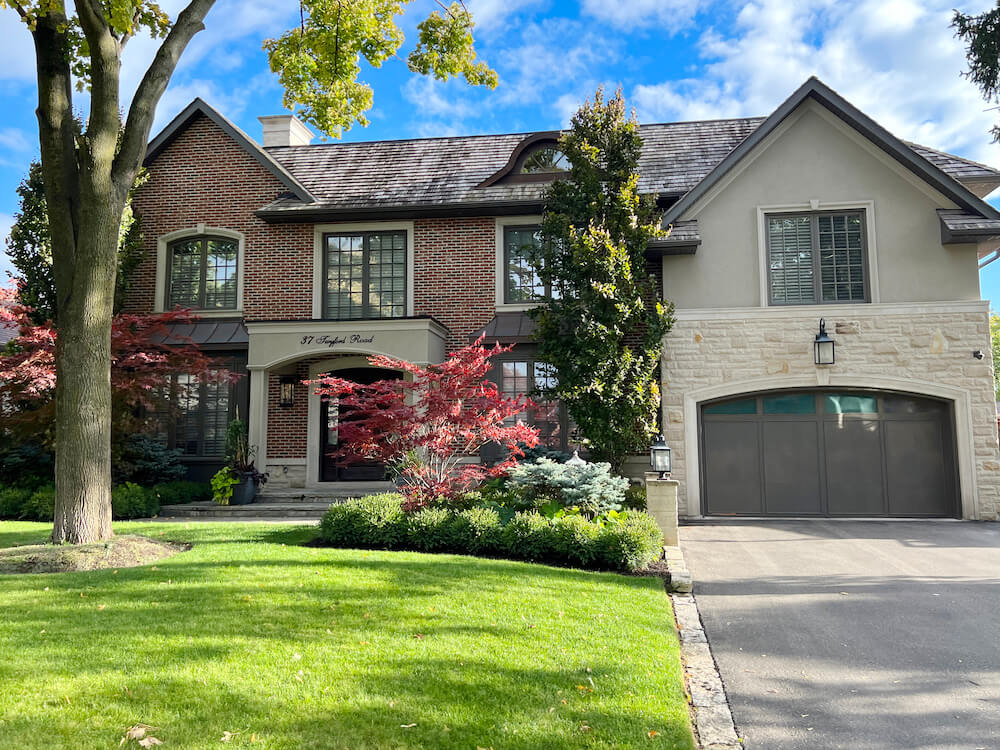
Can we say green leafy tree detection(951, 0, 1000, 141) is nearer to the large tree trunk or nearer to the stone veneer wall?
the stone veneer wall

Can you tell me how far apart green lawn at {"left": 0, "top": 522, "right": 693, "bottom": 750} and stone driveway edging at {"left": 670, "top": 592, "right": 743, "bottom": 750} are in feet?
0.45

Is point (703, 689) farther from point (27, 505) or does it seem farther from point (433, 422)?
point (27, 505)

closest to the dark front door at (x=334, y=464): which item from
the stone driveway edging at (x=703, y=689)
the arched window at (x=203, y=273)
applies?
the arched window at (x=203, y=273)

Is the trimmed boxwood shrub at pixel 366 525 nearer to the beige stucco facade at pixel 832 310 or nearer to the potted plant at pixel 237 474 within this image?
the potted plant at pixel 237 474

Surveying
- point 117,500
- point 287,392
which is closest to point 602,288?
point 287,392

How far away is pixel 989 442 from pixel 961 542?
3.09 metres

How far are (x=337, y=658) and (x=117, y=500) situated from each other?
9.71 metres

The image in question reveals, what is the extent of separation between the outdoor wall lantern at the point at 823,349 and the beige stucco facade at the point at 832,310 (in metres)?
0.18

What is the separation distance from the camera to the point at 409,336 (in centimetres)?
1332

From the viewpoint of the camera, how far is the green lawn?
3494 mm

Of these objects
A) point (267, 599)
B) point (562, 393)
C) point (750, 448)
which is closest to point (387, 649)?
point (267, 599)

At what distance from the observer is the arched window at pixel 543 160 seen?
14914 millimetres

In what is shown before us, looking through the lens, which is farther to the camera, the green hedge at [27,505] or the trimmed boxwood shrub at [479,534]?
the green hedge at [27,505]

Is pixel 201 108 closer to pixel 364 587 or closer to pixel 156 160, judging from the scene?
pixel 156 160
